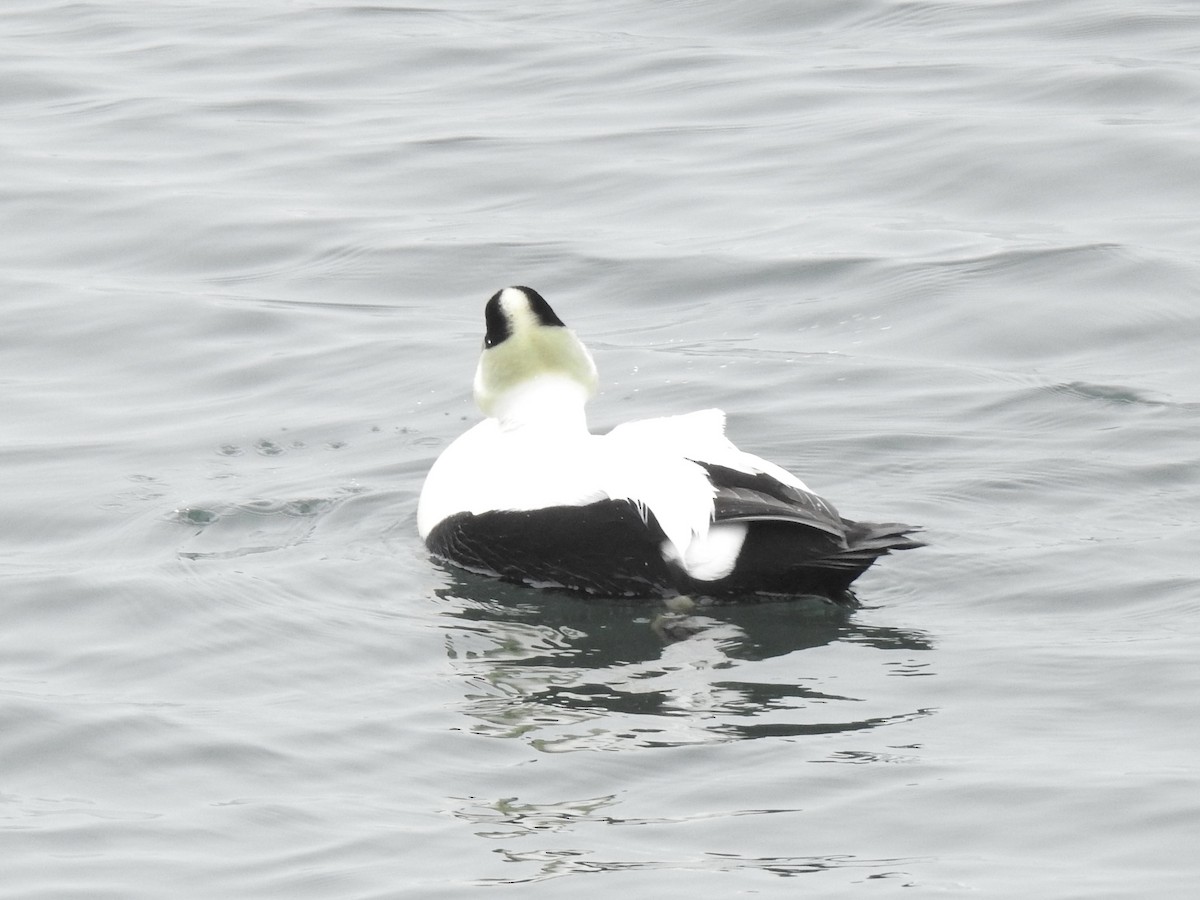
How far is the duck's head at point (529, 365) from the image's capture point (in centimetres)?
587

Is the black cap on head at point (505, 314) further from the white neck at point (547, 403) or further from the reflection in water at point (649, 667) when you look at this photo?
the reflection in water at point (649, 667)

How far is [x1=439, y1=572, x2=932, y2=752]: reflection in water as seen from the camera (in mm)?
4547

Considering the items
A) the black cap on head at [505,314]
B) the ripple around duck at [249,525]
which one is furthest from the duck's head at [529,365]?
the ripple around duck at [249,525]

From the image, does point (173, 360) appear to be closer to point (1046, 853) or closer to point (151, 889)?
point (151, 889)

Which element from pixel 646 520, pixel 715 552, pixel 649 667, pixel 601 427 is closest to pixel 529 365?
pixel 646 520

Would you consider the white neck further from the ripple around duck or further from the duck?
the ripple around duck

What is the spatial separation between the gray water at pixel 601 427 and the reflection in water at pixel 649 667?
2 centimetres

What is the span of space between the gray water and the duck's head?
1.62 feet

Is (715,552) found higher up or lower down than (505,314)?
lower down

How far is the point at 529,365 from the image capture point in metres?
5.87

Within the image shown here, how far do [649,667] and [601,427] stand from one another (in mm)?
2218

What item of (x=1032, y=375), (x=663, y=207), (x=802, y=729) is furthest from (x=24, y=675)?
(x=663, y=207)

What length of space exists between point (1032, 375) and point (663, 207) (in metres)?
2.66

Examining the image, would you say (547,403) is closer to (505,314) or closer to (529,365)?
(529,365)
